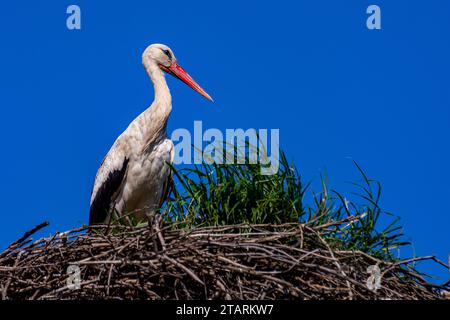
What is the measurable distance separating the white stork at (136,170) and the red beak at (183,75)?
66cm

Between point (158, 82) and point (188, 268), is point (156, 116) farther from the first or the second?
point (188, 268)

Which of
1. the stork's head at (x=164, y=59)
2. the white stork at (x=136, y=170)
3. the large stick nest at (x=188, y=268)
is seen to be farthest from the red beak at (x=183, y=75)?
the large stick nest at (x=188, y=268)

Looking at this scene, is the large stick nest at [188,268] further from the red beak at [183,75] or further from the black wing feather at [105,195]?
the red beak at [183,75]

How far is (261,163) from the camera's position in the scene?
8.09 meters

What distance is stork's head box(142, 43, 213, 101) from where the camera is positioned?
10109mm

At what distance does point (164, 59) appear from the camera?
10156 mm

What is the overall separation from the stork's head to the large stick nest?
3.63m

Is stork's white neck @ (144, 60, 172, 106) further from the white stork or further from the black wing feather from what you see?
the black wing feather

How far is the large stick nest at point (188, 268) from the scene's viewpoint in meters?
6.22

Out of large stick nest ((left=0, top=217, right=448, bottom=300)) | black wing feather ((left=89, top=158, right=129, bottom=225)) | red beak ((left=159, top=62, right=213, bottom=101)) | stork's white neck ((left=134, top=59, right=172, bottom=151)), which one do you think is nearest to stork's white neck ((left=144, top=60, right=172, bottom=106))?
stork's white neck ((left=134, top=59, right=172, bottom=151))

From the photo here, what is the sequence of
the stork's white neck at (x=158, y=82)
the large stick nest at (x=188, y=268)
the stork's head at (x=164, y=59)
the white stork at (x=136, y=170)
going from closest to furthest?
1. the large stick nest at (x=188, y=268)
2. the white stork at (x=136, y=170)
3. the stork's white neck at (x=158, y=82)
4. the stork's head at (x=164, y=59)
